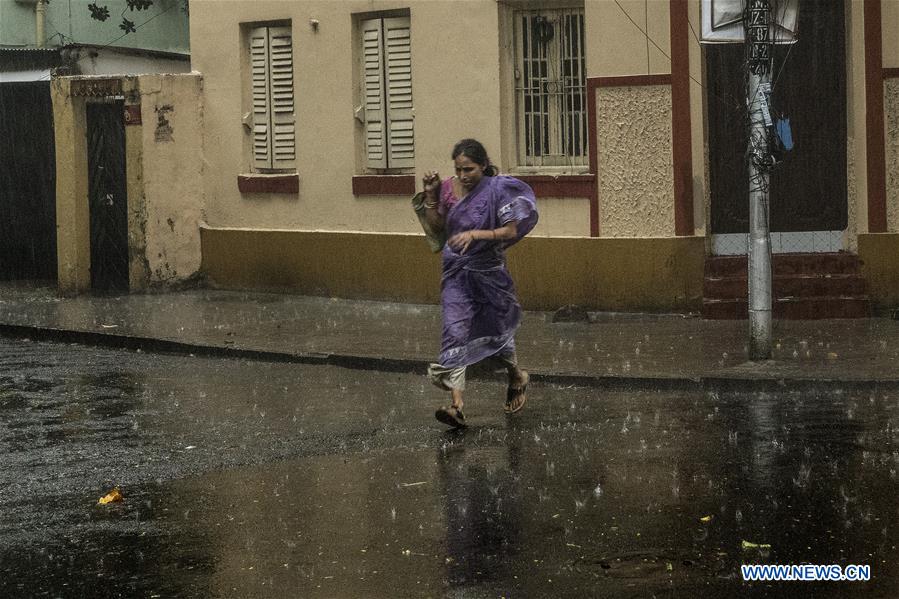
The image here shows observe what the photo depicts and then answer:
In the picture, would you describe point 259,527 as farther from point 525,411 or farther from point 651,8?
point 651,8

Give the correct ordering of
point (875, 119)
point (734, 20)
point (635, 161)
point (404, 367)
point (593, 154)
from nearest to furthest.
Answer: point (734, 20), point (404, 367), point (875, 119), point (635, 161), point (593, 154)

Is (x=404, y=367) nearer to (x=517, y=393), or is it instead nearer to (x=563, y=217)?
(x=517, y=393)

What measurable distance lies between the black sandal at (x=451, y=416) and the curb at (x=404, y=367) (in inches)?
83.6

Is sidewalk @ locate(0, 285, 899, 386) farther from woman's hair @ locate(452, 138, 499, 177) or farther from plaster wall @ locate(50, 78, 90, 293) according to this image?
woman's hair @ locate(452, 138, 499, 177)

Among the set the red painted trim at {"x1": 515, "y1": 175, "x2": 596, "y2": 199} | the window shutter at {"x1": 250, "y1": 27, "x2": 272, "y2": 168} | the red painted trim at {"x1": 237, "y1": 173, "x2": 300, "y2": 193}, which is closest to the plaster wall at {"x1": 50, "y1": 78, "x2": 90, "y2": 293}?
the red painted trim at {"x1": 237, "y1": 173, "x2": 300, "y2": 193}

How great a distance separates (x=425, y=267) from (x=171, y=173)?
149 inches

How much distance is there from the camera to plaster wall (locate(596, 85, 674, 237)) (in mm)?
15828

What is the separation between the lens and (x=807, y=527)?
23.5 ft

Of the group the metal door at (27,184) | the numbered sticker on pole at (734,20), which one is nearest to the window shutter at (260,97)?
the metal door at (27,184)

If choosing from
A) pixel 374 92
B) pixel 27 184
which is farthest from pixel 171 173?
pixel 27 184

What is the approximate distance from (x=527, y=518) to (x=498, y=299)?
10.5 ft

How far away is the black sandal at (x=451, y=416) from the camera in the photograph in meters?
10.0

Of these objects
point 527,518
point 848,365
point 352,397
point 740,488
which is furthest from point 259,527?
point 848,365

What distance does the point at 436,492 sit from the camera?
8.23 metres
